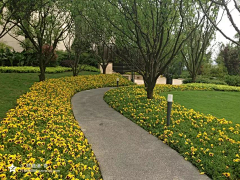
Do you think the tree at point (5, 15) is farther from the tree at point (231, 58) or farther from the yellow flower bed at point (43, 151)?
the tree at point (231, 58)

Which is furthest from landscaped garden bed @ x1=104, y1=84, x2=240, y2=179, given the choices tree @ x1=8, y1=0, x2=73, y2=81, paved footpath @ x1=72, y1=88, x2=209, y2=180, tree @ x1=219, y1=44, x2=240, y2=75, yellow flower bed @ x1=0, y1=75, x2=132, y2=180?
tree @ x1=219, y1=44, x2=240, y2=75

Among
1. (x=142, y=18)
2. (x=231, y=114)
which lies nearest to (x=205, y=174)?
(x=231, y=114)

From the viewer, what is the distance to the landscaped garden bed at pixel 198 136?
13.4 ft

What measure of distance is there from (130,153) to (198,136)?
6.57ft

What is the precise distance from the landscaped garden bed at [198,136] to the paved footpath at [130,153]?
0.78ft

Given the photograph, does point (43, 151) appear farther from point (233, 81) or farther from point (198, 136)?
point (233, 81)

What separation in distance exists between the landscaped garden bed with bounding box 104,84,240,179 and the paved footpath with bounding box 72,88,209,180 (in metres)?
0.24

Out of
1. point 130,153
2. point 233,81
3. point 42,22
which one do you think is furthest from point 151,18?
point 233,81

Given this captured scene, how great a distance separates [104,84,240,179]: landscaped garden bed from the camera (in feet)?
13.4

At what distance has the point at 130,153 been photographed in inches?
182

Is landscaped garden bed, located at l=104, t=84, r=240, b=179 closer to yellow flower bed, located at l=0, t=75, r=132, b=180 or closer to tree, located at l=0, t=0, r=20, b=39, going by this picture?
yellow flower bed, located at l=0, t=75, r=132, b=180

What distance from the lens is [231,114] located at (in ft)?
25.5

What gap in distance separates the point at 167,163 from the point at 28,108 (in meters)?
4.77

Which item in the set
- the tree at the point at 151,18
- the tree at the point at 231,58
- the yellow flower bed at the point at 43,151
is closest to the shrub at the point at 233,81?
the tree at the point at 231,58
